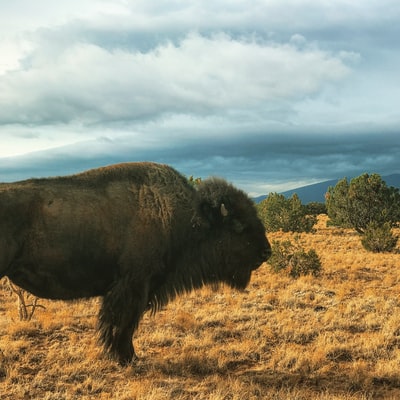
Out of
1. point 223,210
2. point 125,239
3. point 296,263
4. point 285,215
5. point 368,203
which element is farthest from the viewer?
point 285,215

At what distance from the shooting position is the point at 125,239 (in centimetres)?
572

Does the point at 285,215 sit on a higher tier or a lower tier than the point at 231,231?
lower

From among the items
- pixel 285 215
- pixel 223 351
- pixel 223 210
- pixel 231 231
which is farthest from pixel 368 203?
pixel 223 210

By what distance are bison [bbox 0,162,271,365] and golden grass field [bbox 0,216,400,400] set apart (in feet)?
2.41

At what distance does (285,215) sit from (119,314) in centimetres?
A: 2849

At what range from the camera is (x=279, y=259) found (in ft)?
53.0

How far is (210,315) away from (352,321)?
9.82 feet

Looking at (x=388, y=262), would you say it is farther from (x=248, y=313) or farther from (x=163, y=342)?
(x=163, y=342)

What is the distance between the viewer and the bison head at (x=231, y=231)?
636cm

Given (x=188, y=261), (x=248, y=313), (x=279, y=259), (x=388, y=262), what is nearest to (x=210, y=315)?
(x=248, y=313)

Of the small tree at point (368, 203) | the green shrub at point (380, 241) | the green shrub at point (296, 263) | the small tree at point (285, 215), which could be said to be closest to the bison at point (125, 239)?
the green shrub at point (296, 263)

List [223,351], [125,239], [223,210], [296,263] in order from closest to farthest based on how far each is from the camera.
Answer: [125,239] < [223,210] < [223,351] < [296,263]

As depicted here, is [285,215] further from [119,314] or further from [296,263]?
[119,314]

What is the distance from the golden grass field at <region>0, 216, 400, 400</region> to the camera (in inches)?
221
